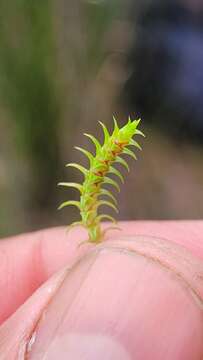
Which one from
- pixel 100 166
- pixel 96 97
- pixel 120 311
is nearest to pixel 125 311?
pixel 120 311

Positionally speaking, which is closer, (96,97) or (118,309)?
(118,309)

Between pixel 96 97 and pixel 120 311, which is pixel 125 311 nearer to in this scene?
pixel 120 311

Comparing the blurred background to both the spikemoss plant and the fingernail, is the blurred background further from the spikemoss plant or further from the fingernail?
the fingernail

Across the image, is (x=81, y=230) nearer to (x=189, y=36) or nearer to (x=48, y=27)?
(x=48, y=27)

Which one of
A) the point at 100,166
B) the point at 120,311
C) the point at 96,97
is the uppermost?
the point at 96,97

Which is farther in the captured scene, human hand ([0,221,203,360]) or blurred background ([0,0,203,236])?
blurred background ([0,0,203,236])

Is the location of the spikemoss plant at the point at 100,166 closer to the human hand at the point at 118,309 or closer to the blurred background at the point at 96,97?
the human hand at the point at 118,309

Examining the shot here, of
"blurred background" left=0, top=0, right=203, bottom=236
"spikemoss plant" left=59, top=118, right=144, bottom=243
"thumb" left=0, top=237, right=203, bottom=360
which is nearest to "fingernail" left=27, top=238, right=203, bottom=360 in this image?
"thumb" left=0, top=237, right=203, bottom=360
